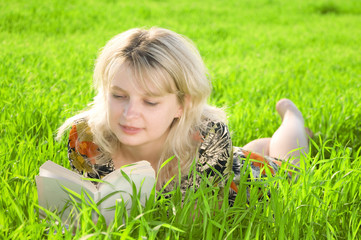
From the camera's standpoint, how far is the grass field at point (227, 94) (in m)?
1.57

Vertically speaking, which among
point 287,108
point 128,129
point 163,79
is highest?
point 163,79

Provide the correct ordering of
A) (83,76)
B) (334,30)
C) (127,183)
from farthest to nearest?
(334,30) → (83,76) → (127,183)

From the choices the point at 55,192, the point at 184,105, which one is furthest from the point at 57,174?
the point at 184,105

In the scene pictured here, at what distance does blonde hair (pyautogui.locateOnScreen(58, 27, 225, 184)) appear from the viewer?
186 centimetres

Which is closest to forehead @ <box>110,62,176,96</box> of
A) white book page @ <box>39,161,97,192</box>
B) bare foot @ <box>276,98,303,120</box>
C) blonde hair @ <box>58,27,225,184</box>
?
blonde hair @ <box>58,27,225,184</box>

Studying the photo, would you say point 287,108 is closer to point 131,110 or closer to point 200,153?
point 200,153

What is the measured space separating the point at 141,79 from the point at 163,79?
0.10 meters

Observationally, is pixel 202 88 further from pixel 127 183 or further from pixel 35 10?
pixel 35 10

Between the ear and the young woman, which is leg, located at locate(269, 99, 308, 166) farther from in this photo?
the ear

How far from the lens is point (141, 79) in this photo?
70.9 inches

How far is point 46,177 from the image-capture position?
4.95ft

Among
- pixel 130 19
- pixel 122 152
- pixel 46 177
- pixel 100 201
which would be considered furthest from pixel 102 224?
pixel 130 19

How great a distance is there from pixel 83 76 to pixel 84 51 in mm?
1180

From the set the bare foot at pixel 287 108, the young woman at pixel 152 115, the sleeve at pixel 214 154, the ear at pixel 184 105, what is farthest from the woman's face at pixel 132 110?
the bare foot at pixel 287 108
